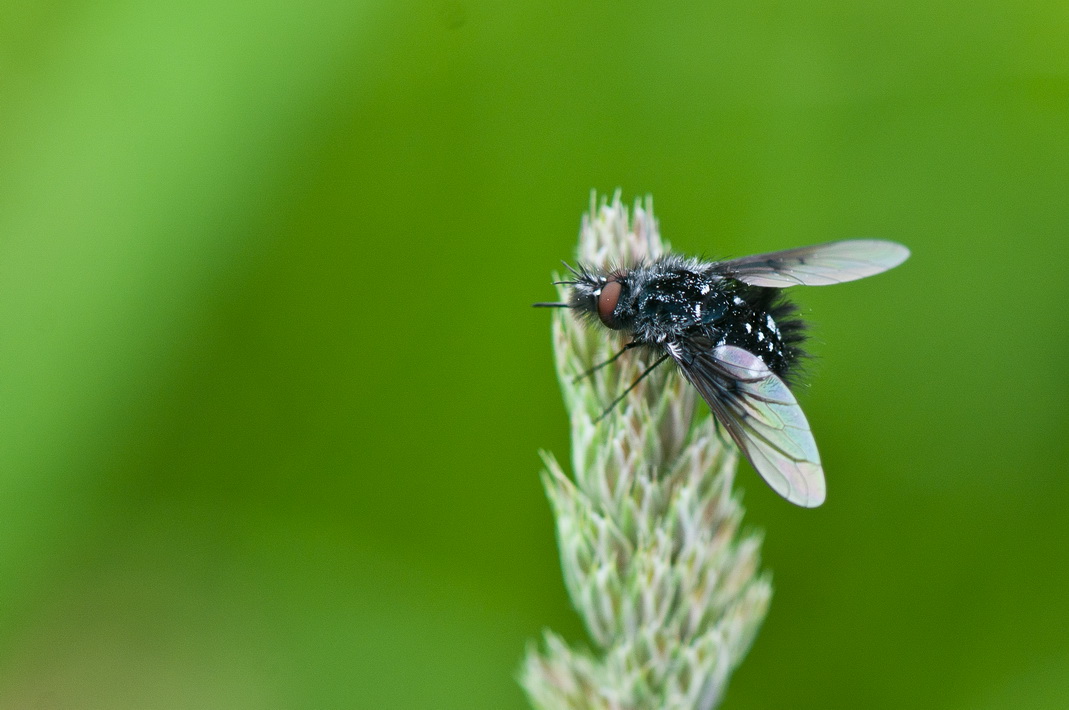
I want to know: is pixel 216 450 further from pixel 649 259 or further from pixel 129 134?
pixel 649 259

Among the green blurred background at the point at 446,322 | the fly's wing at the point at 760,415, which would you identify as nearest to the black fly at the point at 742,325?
the fly's wing at the point at 760,415

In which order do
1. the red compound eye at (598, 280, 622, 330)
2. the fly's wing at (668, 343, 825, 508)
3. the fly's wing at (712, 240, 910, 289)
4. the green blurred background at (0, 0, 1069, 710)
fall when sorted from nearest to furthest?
the fly's wing at (668, 343, 825, 508)
the red compound eye at (598, 280, 622, 330)
the fly's wing at (712, 240, 910, 289)
the green blurred background at (0, 0, 1069, 710)

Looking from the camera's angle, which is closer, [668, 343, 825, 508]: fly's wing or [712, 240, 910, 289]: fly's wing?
[668, 343, 825, 508]: fly's wing

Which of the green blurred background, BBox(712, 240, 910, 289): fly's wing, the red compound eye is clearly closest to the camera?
the red compound eye

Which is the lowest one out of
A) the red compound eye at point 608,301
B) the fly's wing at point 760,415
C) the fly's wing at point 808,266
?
the fly's wing at point 760,415

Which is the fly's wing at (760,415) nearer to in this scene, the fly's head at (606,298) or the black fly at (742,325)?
the black fly at (742,325)

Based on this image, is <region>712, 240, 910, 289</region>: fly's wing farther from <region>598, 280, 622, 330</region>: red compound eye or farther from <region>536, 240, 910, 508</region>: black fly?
<region>598, 280, 622, 330</region>: red compound eye

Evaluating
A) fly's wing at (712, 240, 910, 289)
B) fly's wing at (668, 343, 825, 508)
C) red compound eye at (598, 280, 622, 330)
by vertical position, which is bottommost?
fly's wing at (668, 343, 825, 508)

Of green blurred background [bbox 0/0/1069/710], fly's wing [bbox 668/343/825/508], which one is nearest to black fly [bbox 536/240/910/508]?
fly's wing [bbox 668/343/825/508]
